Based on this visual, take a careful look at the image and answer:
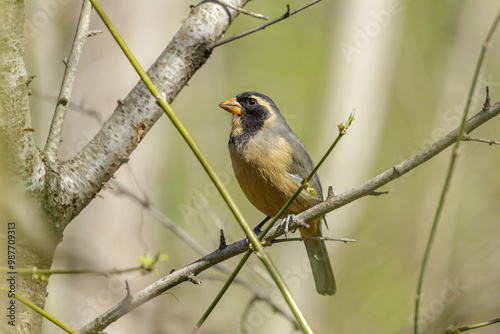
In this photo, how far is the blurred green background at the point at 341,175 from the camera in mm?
6180

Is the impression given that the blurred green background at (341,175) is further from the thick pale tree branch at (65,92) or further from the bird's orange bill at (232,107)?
the thick pale tree branch at (65,92)

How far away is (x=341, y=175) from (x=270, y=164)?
399 centimetres

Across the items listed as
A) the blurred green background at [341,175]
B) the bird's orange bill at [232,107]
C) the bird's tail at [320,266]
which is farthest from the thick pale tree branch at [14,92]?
the bird's tail at [320,266]

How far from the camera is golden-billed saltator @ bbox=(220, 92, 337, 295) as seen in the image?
4.61 metres

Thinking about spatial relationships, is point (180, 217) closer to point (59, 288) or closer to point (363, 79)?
point (59, 288)

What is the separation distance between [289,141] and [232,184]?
17.8 feet

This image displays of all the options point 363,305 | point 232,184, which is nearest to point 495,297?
point 363,305

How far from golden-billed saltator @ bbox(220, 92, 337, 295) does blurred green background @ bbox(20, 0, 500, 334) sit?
2.53ft

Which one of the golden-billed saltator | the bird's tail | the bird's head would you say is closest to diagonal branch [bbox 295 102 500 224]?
the golden-billed saltator

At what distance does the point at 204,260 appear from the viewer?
3.29m

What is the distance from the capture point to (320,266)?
5129mm

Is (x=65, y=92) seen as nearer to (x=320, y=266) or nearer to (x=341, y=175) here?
(x=320, y=266)

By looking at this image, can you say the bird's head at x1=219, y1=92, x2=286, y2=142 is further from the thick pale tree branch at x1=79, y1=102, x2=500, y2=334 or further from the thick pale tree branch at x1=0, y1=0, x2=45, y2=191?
the thick pale tree branch at x1=0, y1=0, x2=45, y2=191

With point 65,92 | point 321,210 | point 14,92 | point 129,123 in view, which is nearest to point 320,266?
point 321,210
